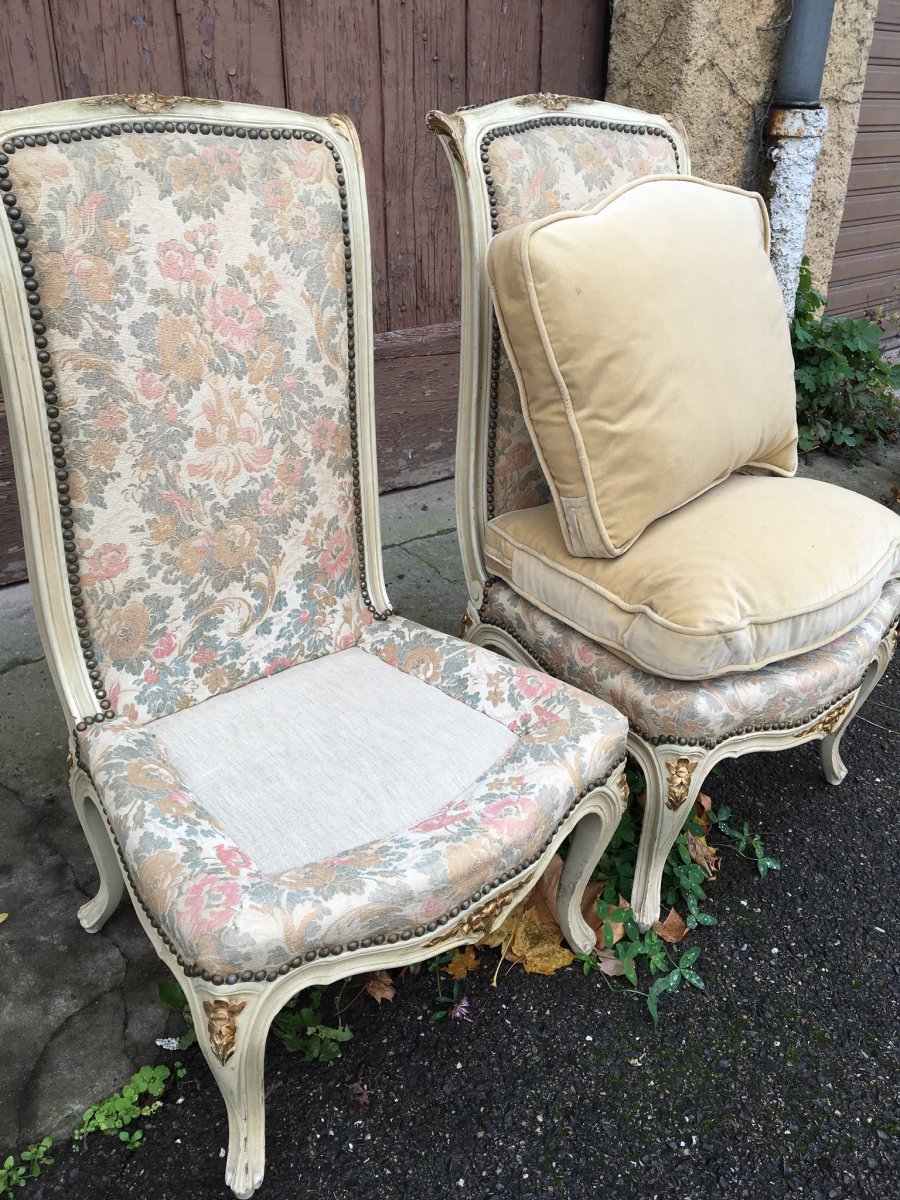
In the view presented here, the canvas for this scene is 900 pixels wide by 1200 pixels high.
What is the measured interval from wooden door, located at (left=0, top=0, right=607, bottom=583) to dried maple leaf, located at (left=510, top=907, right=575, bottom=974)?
160cm

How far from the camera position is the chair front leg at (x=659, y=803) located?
4.55 ft

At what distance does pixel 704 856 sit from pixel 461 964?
1.69 feet

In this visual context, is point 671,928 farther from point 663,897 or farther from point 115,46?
point 115,46

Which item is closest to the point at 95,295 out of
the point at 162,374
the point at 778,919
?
the point at 162,374

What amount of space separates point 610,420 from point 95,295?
29.0 inches

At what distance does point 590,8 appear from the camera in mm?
2713

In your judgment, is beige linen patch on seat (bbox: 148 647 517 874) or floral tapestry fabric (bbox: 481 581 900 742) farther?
floral tapestry fabric (bbox: 481 581 900 742)

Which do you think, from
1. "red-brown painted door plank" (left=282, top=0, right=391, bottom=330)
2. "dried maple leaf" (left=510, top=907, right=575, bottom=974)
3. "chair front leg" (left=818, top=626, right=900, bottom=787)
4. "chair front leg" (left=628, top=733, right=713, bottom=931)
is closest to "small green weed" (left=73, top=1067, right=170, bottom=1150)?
"dried maple leaf" (left=510, top=907, right=575, bottom=974)

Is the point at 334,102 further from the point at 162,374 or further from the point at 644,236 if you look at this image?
the point at 162,374

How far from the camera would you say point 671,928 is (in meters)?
1.55

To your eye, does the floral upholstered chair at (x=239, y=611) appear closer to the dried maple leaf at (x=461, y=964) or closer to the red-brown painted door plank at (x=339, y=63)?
the dried maple leaf at (x=461, y=964)

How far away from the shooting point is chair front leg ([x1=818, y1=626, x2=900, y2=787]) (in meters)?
1.71

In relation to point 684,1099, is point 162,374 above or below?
above

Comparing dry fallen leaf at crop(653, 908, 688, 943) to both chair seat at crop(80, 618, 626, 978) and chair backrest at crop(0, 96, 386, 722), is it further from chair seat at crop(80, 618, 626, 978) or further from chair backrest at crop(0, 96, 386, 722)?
chair backrest at crop(0, 96, 386, 722)
